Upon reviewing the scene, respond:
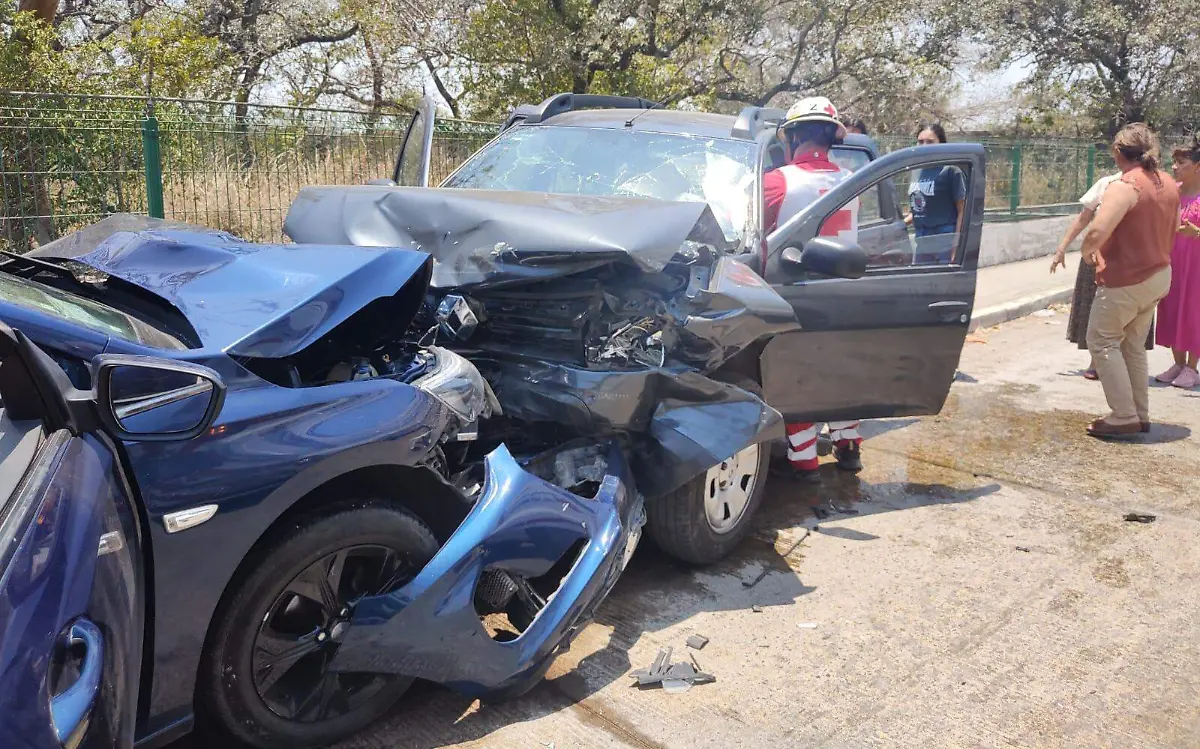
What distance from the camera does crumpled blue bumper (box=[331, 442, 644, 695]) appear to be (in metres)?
2.56

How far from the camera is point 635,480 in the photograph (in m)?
3.67

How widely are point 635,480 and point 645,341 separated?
0.53m

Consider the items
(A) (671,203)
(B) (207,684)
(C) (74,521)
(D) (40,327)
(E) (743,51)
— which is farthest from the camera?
(E) (743,51)

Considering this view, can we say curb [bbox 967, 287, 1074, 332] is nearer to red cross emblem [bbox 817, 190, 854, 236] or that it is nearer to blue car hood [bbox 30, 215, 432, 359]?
red cross emblem [bbox 817, 190, 854, 236]

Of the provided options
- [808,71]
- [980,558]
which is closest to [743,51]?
[808,71]

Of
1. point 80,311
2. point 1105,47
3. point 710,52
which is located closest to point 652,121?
point 80,311

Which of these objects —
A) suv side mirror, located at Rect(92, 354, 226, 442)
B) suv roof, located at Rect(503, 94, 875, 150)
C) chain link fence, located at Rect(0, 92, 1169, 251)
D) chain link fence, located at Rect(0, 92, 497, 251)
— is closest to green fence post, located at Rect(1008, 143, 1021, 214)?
chain link fence, located at Rect(0, 92, 1169, 251)

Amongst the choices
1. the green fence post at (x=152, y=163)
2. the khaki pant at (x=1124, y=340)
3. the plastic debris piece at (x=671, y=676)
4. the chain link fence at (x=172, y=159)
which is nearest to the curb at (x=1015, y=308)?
the khaki pant at (x=1124, y=340)

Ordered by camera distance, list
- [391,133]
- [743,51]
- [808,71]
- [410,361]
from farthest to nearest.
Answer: [808,71] → [743,51] → [391,133] → [410,361]

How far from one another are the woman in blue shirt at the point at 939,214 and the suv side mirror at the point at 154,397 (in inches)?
154

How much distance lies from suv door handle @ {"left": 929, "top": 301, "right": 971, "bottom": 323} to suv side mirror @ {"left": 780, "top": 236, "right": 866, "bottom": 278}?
2.93 feet

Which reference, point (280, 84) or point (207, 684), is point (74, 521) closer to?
point (207, 684)

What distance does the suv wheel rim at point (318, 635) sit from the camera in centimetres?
249

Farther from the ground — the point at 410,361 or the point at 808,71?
the point at 808,71
